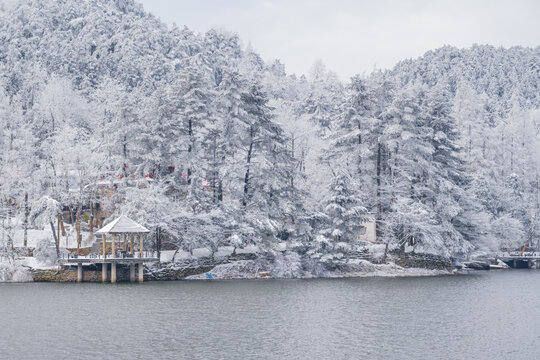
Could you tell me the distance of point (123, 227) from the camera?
4847 cm

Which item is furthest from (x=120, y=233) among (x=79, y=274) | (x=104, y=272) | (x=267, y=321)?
(x=267, y=321)

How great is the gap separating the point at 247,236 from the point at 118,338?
1093 inches

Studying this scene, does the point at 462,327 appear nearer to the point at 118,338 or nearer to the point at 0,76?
the point at 118,338

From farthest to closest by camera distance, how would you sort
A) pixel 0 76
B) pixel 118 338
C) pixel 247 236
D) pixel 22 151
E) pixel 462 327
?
pixel 0 76 → pixel 22 151 → pixel 247 236 → pixel 462 327 → pixel 118 338

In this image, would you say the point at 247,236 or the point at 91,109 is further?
the point at 91,109

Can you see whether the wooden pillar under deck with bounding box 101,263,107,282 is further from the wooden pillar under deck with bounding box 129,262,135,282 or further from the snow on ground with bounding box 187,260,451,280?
the snow on ground with bounding box 187,260,451,280

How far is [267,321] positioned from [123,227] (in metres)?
21.2

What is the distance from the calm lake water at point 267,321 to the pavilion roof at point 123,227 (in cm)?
432

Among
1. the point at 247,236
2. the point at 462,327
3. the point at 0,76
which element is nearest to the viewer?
the point at 462,327

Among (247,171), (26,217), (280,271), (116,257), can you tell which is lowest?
(280,271)

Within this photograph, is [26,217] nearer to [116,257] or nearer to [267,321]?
[116,257]

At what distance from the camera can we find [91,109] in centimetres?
9394

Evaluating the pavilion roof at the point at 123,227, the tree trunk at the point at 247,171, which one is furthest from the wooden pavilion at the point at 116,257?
the tree trunk at the point at 247,171

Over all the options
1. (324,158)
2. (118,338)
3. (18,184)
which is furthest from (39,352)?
(324,158)
